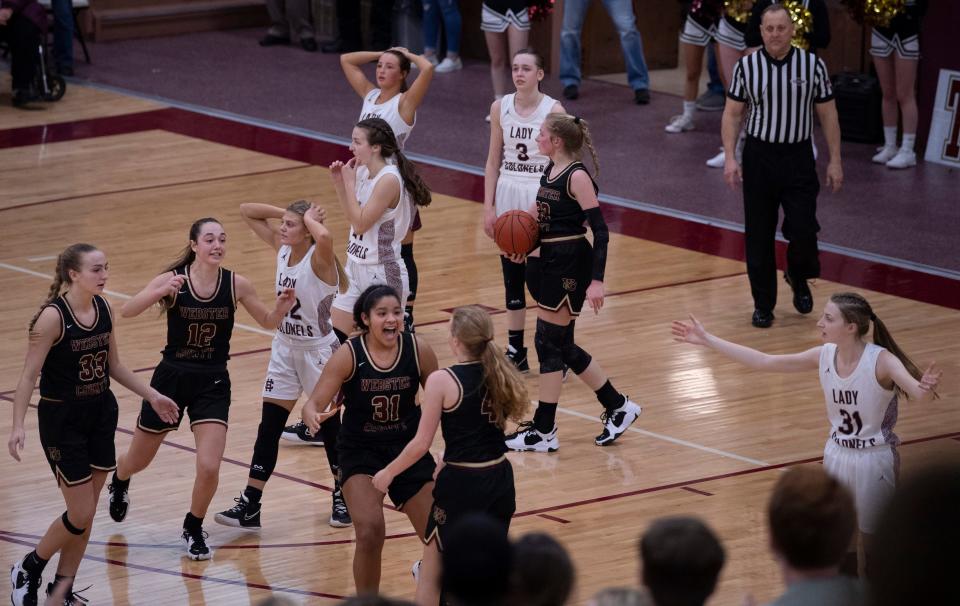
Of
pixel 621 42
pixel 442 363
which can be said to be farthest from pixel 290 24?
pixel 442 363

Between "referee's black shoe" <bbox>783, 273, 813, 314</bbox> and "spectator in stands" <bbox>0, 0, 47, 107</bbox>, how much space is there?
367 inches

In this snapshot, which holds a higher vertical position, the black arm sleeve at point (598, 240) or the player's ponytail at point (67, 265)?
the player's ponytail at point (67, 265)

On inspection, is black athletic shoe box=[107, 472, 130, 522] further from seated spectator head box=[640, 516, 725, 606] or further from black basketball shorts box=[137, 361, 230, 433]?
seated spectator head box=[640, 516, 725, 606]

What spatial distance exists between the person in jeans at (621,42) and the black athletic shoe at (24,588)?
1091 centimetres

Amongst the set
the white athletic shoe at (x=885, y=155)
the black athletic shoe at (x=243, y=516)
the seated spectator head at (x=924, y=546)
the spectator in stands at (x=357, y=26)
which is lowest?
the spectator in stands at (x=357, y=26)

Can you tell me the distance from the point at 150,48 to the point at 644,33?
239 inches

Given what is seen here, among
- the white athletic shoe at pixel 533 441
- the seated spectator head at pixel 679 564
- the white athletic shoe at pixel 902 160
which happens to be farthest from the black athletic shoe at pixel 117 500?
the white athletic shoe at pixel 902 160

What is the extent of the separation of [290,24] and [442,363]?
11.3 m

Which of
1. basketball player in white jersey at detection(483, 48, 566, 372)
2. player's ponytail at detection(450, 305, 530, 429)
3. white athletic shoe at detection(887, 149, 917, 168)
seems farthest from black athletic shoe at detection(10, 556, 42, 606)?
white athletic shoe at detection(887, 149, 917, 168)

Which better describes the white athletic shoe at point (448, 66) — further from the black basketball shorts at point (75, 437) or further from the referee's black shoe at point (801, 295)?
the black basketball shorts at point (75, 437)

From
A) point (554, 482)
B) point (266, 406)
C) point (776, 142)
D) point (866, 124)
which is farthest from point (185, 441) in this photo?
point (866, 124)

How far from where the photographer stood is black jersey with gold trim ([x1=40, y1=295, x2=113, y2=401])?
261 inches

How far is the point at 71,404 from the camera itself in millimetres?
6637

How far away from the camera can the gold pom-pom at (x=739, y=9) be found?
1405cm
